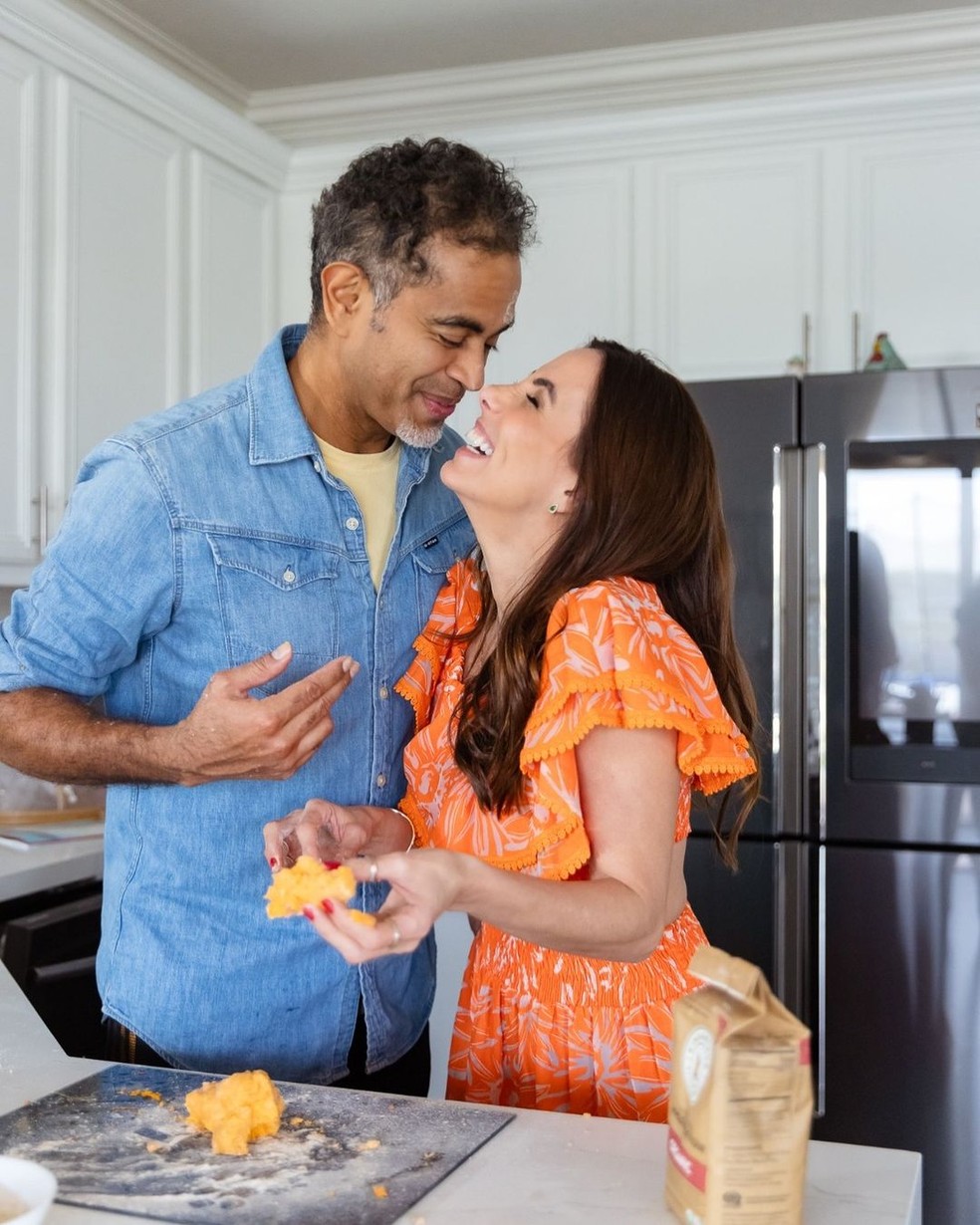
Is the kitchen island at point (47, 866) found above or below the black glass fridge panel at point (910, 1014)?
above

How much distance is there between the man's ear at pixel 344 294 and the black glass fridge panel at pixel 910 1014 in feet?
4.94

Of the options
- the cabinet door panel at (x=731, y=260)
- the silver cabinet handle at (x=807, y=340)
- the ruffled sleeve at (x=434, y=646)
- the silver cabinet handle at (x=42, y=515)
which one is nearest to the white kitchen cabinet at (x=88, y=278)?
the silver cabinet handle at (x=42, y=515)

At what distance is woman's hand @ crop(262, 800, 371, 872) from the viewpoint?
1.27m

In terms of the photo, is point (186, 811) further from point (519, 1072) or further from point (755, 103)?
point (755, 103)

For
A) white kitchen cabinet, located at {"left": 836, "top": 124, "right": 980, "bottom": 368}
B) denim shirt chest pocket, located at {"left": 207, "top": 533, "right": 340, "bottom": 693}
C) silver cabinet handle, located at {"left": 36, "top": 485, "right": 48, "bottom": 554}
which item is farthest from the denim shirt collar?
white kitchen cabinet, located at {"left": 836, "top": 124, "right": 980, "bottom": 368}

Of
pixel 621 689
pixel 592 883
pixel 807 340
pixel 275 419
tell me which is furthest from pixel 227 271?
pixel 592 883

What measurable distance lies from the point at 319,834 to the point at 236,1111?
0.34 meters

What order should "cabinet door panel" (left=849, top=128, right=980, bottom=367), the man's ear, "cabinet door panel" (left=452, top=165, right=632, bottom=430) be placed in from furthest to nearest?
"cabinet door panel" (left=452, top=165, right=632, bottom=430) < "cabinet door panel" (left=849, top=128, right=980, bottom=367) < the man's ear

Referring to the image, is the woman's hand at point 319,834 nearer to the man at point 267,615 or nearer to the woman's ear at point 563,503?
the man at point 267,615

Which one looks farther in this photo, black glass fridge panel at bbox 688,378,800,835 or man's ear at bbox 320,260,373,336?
black glass fridge panel at bbox 688,378,800,835

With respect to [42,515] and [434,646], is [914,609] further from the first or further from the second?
[42,515]

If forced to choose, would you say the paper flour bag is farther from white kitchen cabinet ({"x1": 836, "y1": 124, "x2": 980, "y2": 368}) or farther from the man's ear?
white kitchen cabinet ({"x1": 836, "y1": 124, "x2": 980, "y2": 368})

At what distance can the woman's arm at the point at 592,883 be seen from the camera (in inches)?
38.8

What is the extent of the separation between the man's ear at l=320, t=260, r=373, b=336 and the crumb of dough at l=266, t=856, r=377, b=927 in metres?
0.83
